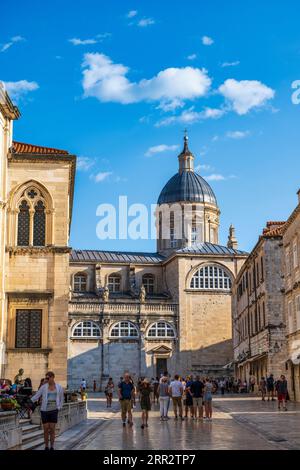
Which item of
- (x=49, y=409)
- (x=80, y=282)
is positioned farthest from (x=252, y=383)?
(x=49, y=409)

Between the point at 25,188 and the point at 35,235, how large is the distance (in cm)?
213

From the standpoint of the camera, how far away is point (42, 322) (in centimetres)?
3291

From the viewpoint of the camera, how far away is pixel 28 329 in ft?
107

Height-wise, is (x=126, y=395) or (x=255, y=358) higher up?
(x=255, y=358)

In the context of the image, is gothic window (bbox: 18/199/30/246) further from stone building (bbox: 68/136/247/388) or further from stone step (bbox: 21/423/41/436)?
stone building (bbox: 68/136/247/388)

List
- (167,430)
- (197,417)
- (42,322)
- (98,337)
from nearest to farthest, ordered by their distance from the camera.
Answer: (167,430)
(197,417)
(42,322)
(98,337)

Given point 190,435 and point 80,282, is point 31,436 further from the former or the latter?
point 80,282

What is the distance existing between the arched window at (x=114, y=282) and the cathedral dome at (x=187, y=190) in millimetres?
12370

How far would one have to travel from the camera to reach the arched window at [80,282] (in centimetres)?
8156

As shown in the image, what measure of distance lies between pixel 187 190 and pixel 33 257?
56.9 metres

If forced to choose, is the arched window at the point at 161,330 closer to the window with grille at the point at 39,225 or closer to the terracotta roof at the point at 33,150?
the terracotta roof at the point at 33,150
